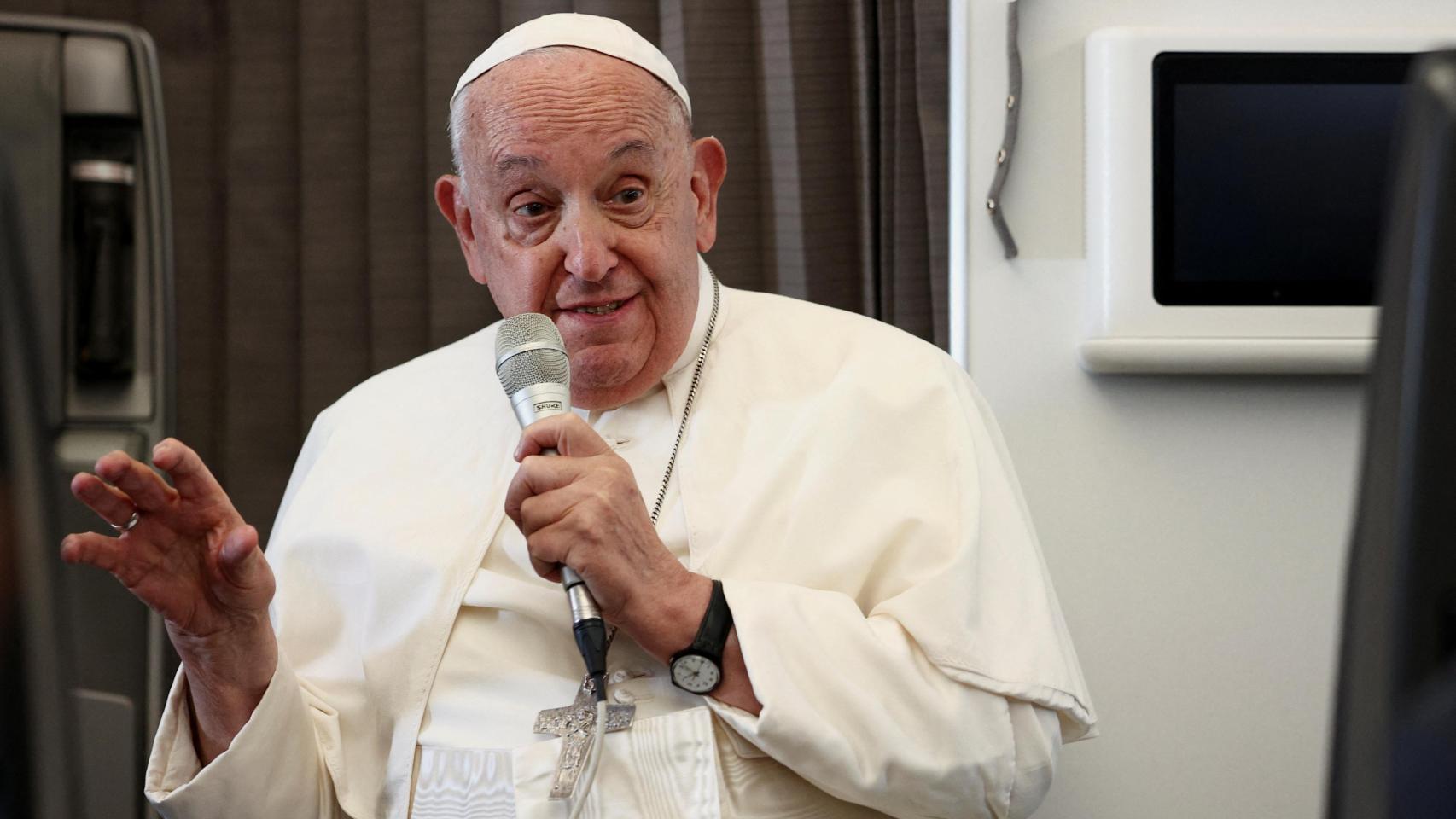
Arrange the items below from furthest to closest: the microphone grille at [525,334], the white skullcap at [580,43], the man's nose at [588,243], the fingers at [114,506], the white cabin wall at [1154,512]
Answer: the white cabin wall at [1154,512] → the white skullcap at [580,43] → the man's nose at [588,243] → the microphone grille at [525,334] → the fingers at [114,506]

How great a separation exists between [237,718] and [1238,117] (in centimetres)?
166

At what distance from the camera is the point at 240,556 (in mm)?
1398

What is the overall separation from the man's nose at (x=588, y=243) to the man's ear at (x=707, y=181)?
0.81 feet

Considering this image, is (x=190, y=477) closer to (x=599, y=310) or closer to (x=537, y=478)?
(x=537, y=478)

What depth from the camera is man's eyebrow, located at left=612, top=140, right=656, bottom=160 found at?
1828 millimetres

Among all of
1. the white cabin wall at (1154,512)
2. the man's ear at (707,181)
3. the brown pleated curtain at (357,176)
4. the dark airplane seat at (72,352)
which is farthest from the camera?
the brown pleated curtain at (357,176)

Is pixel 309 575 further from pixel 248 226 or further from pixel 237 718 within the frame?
pixel 248 226

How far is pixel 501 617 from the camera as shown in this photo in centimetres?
179

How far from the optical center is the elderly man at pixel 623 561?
5.13 ft

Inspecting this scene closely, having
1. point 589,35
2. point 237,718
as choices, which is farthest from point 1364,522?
point 589,35

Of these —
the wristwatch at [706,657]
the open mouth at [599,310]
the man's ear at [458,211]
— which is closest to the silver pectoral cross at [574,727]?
the wristwatch at [706,657]

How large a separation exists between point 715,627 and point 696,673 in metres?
0.06

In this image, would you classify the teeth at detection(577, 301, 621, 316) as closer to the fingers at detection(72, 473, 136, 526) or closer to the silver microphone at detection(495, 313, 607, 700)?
the silver microphone at detection(495, 313, 607, 700)

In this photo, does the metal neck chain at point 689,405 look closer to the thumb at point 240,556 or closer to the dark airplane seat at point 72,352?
the thumb at point 240,556
